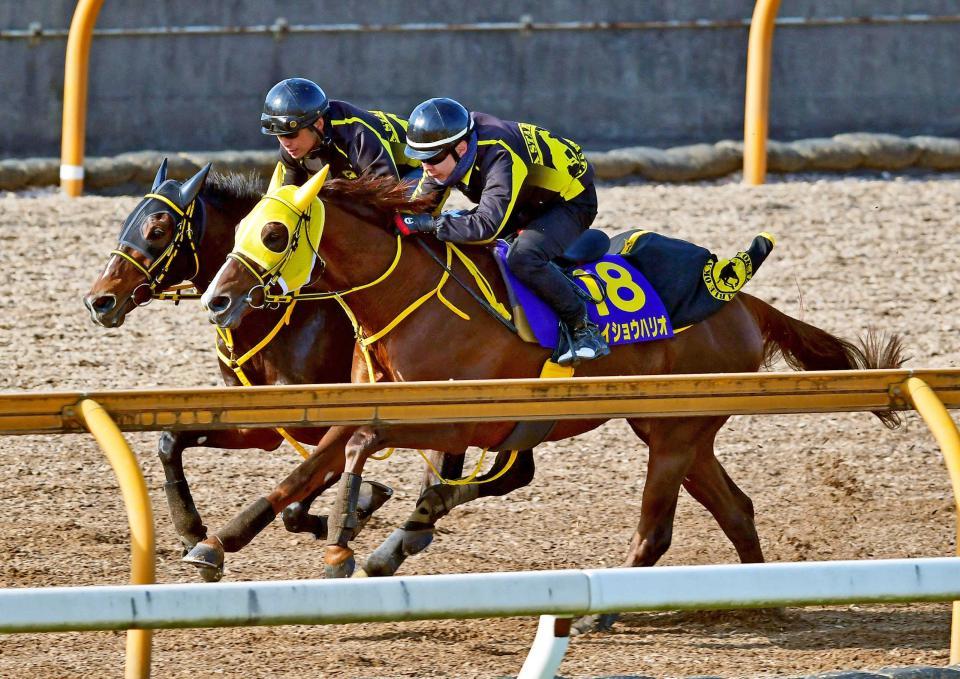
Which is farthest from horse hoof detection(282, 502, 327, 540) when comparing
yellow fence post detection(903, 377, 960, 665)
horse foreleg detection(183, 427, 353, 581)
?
yellow fence post detection(903, 377, 960, 665)

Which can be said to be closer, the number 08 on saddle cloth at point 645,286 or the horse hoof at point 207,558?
the horse hoof at point 207,558

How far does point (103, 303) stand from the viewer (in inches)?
244

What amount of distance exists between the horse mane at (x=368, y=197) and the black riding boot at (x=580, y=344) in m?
0.81

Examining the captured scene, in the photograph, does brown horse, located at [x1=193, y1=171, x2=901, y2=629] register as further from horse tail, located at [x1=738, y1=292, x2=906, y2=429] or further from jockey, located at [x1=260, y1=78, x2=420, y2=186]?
jockey, located at [x1=260, y1=78, x2=420, y2=186]

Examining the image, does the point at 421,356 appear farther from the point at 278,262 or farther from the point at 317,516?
the point at 317,516

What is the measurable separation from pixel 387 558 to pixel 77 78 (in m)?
5.71

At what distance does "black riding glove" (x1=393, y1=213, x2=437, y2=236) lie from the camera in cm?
606

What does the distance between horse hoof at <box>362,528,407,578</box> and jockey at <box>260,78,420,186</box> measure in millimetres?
1486

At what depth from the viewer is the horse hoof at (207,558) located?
5383 millimetres

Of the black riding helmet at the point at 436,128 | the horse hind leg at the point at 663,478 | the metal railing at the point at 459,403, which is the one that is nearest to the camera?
the metal railing at the point at 459,403

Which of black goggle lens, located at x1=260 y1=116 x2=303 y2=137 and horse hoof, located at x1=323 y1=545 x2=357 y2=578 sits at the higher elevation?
black goggle lens, located at x1=260 y1=116 x2=303 y2=137

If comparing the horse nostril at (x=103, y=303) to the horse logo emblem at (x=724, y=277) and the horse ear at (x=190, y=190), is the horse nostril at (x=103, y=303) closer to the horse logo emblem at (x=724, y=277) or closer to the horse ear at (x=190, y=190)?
the horse ear at (x=190, y=190)

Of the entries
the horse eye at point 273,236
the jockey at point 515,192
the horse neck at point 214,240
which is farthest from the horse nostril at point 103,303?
the jockey at point 515,192

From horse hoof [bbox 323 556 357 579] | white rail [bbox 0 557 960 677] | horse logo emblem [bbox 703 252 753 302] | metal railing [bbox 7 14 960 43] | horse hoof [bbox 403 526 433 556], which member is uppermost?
metal railing [bbox 7 14 960 43]
